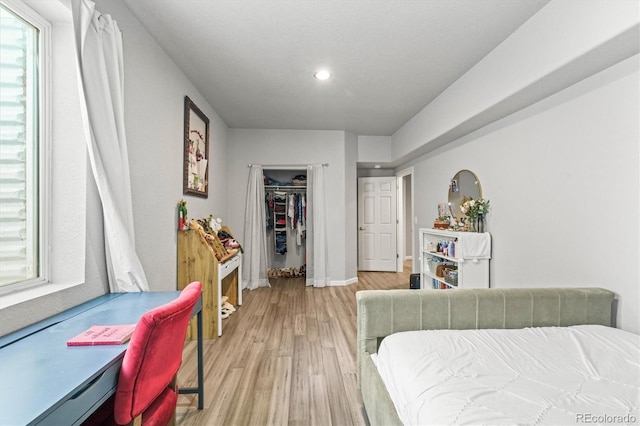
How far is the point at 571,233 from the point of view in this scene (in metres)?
2.17

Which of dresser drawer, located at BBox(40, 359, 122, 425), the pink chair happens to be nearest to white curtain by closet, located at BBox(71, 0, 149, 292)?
the pink chair

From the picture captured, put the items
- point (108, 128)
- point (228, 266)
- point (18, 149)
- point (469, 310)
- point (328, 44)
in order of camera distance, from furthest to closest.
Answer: point (228, 266) < point (328, 44) < point (469, 310) < point (108, 128) < point (18, 149)

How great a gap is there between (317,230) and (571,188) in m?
3.37

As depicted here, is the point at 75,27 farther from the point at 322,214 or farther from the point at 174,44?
the point at 322,214

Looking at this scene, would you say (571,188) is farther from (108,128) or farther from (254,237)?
(254,237)

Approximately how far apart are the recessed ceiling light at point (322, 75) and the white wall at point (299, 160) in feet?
6.45

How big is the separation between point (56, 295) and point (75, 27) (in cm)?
137

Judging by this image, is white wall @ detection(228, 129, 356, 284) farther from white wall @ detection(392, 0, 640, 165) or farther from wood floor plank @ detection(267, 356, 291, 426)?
wood floor plank @ detection(267, 356, 291, 426)

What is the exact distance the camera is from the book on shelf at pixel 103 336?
1116 mm

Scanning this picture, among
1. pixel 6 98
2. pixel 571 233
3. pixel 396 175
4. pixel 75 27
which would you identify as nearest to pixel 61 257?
pixel 6 98

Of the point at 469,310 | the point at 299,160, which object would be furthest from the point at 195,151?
the point at 469,310

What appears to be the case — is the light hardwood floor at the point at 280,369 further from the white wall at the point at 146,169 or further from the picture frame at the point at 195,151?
Result: the picture frame at the point at 195,151

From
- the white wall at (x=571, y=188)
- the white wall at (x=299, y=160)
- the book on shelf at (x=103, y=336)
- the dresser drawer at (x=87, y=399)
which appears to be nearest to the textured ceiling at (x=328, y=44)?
the white wall at (x=571, y=188)

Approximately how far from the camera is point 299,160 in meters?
4.98
